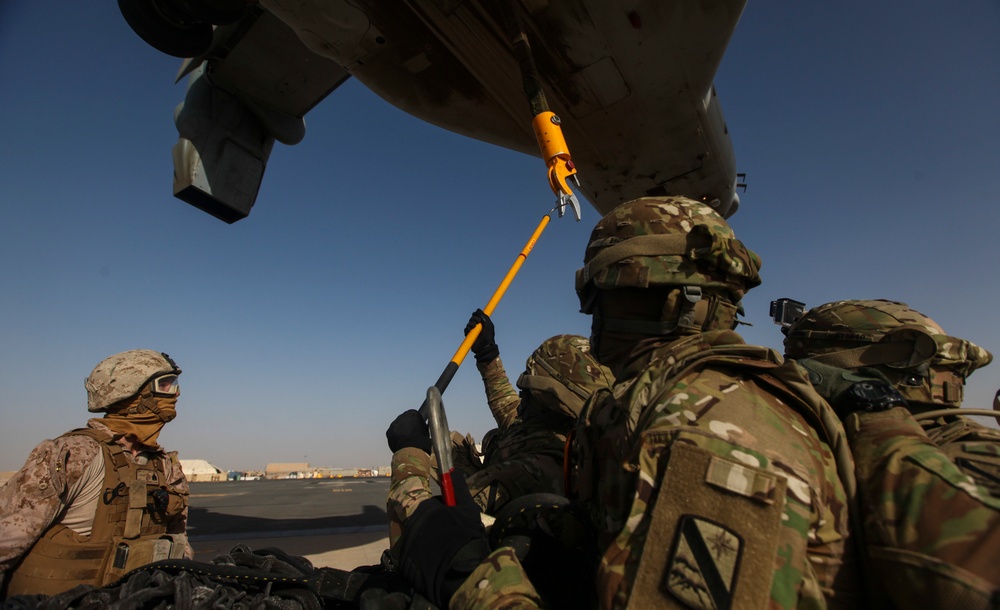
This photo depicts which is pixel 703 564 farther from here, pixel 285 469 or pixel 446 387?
pixel 285 469

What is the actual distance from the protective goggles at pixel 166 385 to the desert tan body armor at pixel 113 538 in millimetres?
391

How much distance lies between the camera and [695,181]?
5.05m

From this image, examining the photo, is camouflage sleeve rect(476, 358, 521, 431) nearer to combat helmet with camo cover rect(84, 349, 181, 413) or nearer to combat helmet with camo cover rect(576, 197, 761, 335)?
combat helmet with camo cover rect(84, 349, 181, 413)

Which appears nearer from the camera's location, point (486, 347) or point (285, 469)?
point (486, 347)

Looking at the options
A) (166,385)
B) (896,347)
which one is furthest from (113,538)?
(896,347)

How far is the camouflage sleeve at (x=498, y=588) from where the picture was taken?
4.00 feet

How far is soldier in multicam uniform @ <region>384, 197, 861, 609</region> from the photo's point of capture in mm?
965

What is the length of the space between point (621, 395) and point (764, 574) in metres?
0.57

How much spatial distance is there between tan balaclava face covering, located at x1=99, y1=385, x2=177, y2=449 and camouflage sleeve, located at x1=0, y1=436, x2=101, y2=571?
0.36 meters

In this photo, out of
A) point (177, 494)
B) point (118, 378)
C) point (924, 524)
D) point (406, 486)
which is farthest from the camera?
point (177, 494)

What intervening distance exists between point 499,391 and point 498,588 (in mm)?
3650

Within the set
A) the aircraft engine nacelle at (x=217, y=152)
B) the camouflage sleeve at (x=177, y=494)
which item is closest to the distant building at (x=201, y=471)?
the aircraft engine nacelle at (x=217, y=152)

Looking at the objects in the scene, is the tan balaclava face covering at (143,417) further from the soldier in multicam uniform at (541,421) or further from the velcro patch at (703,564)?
the velcro patch at (703,564)

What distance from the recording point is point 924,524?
36.3 inches
